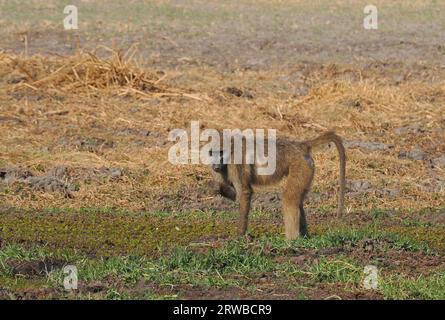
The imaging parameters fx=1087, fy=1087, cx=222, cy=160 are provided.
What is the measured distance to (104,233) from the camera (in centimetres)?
1112

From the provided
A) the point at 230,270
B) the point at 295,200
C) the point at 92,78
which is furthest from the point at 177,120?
the point at 230,270

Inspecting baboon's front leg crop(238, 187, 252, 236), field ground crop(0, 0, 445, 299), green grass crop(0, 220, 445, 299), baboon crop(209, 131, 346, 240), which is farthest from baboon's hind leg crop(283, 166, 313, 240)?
green grass crop(0, 220, 445, 299)

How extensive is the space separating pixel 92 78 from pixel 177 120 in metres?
2.76

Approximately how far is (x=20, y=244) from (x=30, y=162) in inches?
175

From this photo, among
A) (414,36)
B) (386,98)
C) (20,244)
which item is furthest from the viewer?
(414,36)

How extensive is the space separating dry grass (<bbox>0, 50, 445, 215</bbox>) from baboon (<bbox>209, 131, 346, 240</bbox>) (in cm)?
248

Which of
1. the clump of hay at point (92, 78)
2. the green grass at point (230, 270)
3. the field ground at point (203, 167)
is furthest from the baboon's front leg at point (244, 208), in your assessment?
the clump of hay at point (92, 78)

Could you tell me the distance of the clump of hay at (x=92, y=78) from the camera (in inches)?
754

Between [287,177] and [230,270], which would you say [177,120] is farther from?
[230,270]

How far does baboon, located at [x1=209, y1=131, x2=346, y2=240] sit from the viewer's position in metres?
10.2

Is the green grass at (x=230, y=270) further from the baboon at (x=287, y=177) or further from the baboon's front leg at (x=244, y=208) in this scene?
the baboon's front leg at (x=244, y=208)

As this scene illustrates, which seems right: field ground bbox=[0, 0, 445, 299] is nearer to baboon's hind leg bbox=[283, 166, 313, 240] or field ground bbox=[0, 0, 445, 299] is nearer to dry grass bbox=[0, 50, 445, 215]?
dry grass bbox=[0, 50, 445, 215]
